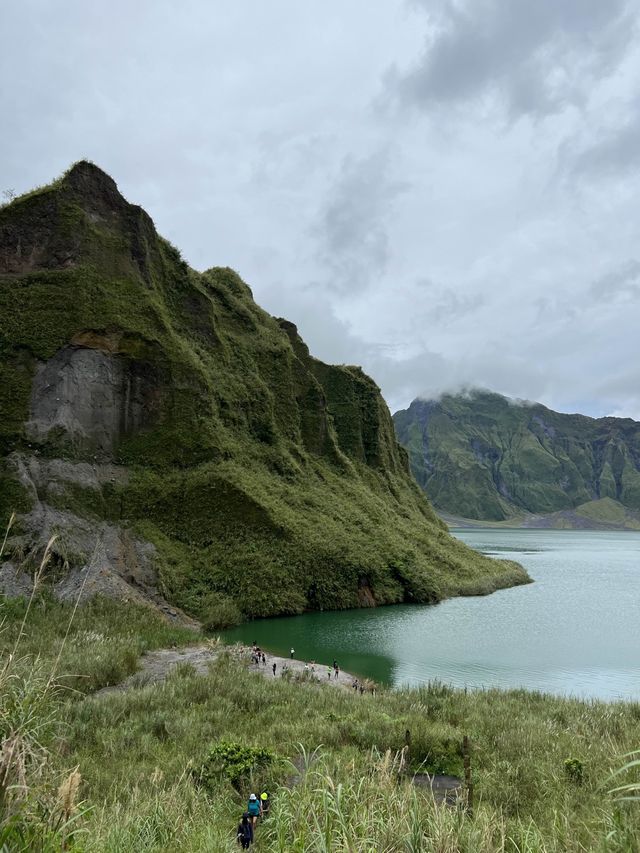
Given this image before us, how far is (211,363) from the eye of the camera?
52812 mm

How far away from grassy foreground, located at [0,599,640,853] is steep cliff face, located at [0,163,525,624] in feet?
54.7

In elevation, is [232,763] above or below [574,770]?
above

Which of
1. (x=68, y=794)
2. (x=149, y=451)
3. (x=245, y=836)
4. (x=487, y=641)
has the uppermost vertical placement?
(x=149, y=451)

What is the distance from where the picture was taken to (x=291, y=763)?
7.68 m

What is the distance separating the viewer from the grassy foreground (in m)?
4.56

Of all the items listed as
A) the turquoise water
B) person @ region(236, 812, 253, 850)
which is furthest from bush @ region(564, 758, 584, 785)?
the turquoise water

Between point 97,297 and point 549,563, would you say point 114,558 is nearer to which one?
point 97,297

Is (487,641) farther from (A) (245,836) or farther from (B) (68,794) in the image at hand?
(B) (68,794)

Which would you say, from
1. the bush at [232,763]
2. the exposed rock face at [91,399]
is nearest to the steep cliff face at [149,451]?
the exposed rock face at [91,399]

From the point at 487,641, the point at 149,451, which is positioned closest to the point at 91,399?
the point at 149,451

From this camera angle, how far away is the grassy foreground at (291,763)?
456 cm

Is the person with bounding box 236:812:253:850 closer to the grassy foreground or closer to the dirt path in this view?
the grassy foreground

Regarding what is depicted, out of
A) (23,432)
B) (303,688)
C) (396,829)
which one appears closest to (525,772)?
(396,829)

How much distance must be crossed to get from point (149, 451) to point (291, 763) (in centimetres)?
3637
